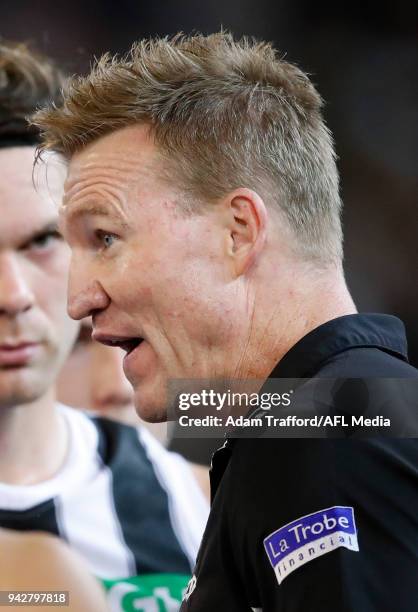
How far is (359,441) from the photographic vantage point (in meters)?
0.70

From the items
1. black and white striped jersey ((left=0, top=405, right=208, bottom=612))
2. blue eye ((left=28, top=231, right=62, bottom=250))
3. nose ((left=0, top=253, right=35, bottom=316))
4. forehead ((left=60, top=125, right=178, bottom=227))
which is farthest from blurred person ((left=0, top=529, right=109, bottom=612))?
forehead ((left=60, top=125, right=178, bottom=227))

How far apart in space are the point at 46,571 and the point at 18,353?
34cm

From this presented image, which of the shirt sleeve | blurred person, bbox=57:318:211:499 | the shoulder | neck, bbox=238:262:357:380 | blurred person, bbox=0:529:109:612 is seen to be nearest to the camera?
the shirt sleeve

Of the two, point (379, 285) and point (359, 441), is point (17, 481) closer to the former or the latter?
point (379, 285)

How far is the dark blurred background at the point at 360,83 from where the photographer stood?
1.57m

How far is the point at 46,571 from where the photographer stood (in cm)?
136

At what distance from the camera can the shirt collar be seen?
829 millimetres

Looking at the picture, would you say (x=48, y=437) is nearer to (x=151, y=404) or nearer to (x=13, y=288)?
(x=13, y=288)

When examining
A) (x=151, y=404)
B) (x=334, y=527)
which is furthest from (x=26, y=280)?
(x=334, y=527)

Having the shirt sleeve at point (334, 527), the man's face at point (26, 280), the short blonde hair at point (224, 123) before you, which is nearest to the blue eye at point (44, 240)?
the man's face at point (26, 280)

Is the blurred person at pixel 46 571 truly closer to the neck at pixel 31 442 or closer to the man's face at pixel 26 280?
the neck at pixel 31 442

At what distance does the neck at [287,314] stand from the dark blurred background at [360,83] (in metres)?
0.66

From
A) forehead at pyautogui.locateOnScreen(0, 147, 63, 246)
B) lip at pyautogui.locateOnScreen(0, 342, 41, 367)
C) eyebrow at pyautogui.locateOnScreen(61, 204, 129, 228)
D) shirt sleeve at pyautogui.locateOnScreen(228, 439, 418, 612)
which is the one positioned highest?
forehead at pyautogui.locateOnScreen(0, 147, 63, 246)

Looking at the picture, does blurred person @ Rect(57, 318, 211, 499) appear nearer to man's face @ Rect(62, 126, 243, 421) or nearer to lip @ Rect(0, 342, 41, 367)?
lip @ Rect(0, 342, 41, 367)
